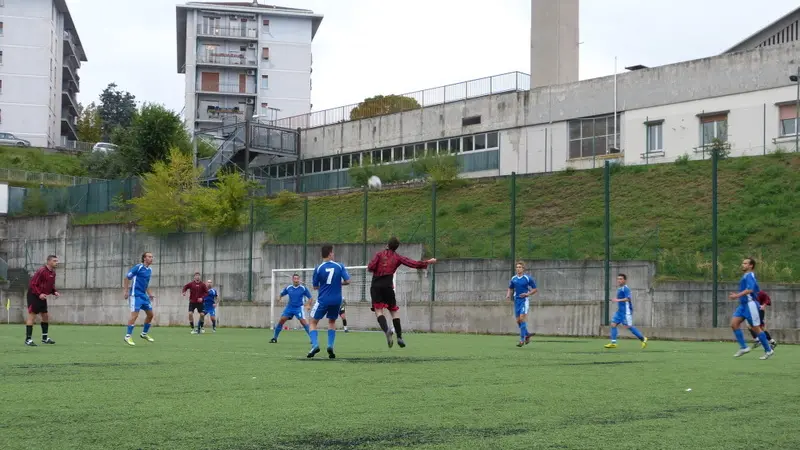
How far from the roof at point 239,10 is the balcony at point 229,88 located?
23.5 feet

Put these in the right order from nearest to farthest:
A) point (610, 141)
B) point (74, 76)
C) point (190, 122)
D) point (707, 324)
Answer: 1. point (707, 324)
2. point (610, 141)
3. point (190, 122)
4. point (74, 76)

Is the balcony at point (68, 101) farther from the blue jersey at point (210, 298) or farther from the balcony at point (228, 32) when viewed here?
the blue jersey at point (210, 298)

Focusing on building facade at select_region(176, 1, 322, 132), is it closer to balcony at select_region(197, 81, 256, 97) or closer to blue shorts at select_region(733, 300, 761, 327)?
balcony at select_region(197, 81, 256, 97)

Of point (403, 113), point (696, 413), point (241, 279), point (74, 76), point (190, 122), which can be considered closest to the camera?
point (696, 413)

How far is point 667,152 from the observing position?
4750cm

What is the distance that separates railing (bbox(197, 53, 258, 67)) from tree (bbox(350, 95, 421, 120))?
119 ft

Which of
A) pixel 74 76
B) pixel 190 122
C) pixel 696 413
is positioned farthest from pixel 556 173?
pixel 74 76

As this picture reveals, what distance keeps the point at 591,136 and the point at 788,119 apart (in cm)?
972

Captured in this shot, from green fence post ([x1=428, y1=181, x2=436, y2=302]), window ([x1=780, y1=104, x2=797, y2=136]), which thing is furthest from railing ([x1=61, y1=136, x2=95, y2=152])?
window ([x1=780, y1=104, x2=797, y2=136])

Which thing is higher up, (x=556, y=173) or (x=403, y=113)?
(x=403, y=113)

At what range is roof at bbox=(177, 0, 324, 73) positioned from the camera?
96250mm

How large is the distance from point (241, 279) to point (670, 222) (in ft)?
55.7

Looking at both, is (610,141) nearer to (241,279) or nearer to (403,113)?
(403,113)

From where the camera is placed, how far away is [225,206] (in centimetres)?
4262
